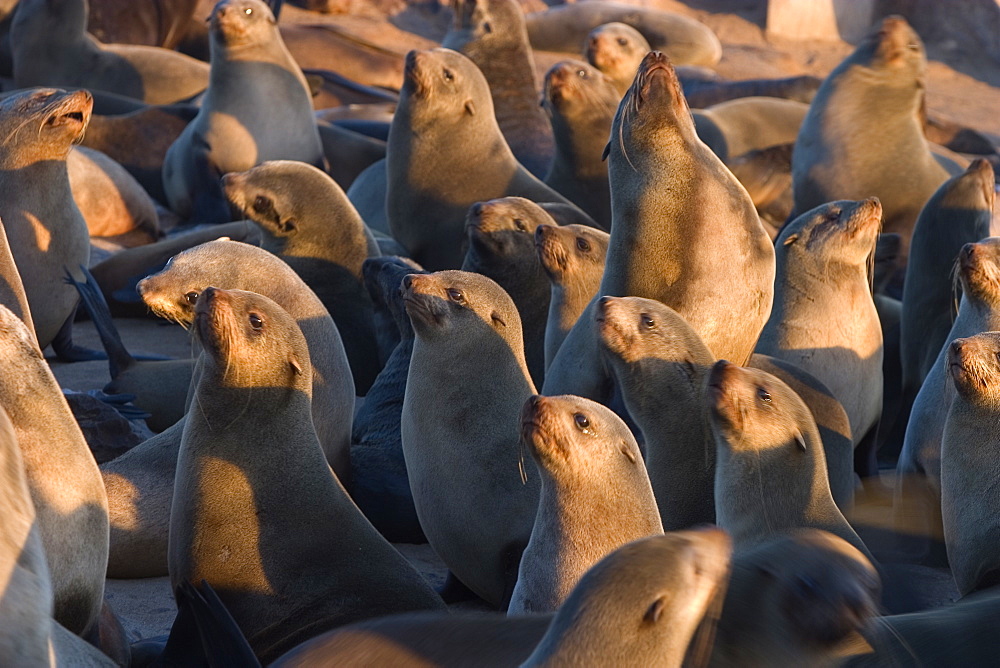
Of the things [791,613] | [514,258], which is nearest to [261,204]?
[514,258]

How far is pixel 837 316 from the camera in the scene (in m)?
5.53

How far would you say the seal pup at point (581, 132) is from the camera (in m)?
7.65

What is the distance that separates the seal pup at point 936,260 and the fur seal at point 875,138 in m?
0.99

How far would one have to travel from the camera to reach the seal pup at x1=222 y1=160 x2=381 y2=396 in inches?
241

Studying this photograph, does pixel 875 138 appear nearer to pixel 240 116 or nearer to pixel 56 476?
pixel 240 116

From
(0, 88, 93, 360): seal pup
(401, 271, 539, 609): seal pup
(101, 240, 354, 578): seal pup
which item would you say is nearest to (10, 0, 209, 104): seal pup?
(0, 88, 93, 360): seal pup

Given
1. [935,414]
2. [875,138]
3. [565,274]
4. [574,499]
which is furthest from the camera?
[875,138]

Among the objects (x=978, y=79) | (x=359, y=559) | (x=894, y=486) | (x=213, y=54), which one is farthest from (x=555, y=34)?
(x=359, y=559)

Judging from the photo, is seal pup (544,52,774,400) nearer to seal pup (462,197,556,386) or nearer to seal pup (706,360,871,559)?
seal pup (462,197,556,386)

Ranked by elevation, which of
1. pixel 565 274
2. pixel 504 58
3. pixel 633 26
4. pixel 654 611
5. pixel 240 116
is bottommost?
pixel 633 26

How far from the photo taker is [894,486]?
5.03m

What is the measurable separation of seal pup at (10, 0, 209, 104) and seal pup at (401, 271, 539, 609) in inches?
285

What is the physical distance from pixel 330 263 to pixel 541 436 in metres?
2.81

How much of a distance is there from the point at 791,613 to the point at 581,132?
5454 mm
